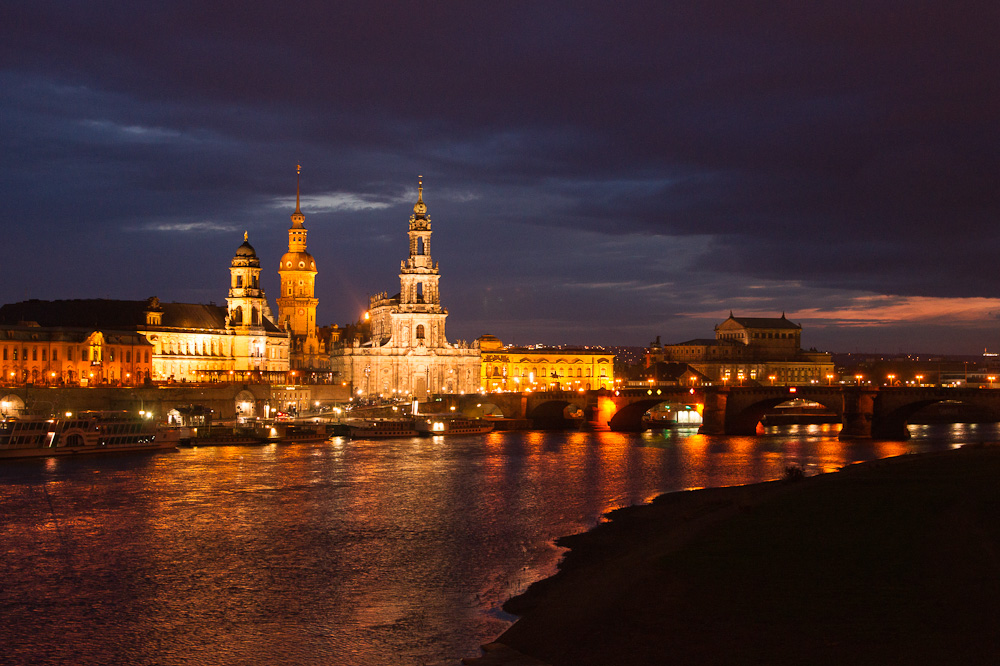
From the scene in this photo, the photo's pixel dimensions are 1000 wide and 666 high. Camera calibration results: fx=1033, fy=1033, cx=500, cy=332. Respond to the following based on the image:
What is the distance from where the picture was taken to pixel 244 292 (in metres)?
170

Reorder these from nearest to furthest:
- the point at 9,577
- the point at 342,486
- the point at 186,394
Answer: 1. the point at 9,577
2. the point at 342,486
3. the point at 186,394

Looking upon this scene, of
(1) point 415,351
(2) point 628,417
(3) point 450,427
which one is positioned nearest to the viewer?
(3) point 450,427

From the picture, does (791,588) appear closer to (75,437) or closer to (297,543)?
(297,543)

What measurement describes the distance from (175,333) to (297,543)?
12064 cm

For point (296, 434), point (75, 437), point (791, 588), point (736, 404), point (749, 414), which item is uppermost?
point (736, 404)

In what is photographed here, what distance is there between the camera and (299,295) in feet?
634

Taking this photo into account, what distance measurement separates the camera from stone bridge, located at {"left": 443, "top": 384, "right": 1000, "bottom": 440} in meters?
109

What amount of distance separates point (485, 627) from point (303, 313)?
166m

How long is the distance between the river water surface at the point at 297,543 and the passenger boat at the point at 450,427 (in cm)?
2874

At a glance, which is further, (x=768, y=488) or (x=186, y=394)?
(x=186, y=394)

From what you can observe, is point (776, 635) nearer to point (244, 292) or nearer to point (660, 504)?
point (660, 504)

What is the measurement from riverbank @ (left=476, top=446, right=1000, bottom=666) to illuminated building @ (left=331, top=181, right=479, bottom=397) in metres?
128

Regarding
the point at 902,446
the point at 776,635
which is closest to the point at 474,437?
the point at 902,446

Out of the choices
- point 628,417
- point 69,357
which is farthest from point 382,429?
point 69,357
